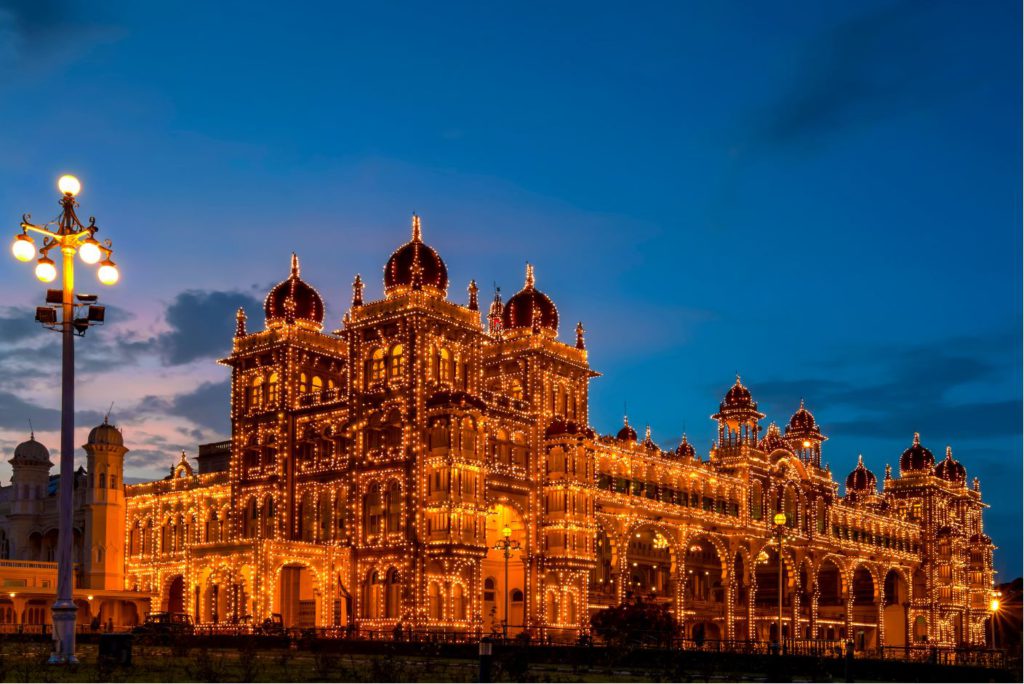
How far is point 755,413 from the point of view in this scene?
3986 inches

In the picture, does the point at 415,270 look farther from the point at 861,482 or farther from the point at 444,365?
the point at 861,482

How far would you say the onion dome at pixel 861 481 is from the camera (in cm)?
13475

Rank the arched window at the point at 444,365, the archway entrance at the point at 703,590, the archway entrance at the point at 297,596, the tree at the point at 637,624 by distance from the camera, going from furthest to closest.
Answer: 1. the archway entrance at the point at 703,590
2. the archway entrance at the point at 297,596
3. the arched window at the point at 444,365
4. the tree at the point at 637,624

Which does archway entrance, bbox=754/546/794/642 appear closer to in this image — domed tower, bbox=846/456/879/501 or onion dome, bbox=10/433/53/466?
domed tower, bbox=846/456/879/501

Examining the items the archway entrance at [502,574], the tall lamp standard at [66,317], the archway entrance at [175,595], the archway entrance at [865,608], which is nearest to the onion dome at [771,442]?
the archway entrance at [865,608]

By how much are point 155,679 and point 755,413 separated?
247 ft

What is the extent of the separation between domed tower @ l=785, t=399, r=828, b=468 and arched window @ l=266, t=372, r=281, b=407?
57.2 metres

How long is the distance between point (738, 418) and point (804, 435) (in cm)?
2214

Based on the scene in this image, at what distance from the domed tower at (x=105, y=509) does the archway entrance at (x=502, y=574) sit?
3007 cm

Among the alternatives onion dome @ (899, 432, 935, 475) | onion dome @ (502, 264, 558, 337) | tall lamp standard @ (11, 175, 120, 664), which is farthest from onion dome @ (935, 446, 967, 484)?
tall lamp standard @ (11, 175, 120, 664)

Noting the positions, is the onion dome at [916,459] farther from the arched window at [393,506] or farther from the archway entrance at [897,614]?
the arched window at [393,506]

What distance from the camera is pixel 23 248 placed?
29.7 meters

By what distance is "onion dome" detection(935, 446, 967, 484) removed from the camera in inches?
5463

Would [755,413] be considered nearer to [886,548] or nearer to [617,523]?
[617,523]
